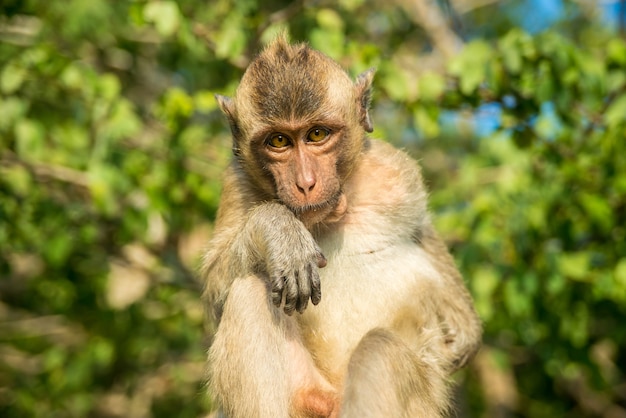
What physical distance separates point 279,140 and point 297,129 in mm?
160

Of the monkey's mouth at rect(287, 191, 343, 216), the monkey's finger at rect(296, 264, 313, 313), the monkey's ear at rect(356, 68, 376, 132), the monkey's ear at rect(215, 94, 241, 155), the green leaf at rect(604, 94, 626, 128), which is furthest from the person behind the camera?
the green leaf at rect(604, 94, 626, 128)

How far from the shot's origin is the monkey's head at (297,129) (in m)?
4.34

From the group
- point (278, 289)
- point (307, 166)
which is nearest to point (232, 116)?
point (307, 166)

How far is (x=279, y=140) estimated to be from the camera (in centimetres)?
448

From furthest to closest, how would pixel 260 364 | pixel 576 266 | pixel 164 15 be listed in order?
1. pixel 576 266
2. pixel 164 15
3. pixel 260 364

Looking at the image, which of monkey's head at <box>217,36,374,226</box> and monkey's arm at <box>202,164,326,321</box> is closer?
monkey's arm at <box>202,164,326,321</box>

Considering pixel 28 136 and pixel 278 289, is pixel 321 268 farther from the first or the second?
pixel 28 136

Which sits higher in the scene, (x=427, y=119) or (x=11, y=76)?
(x=427, y=119)

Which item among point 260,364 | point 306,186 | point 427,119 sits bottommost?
point 260,364

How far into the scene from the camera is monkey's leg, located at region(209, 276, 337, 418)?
4219mm

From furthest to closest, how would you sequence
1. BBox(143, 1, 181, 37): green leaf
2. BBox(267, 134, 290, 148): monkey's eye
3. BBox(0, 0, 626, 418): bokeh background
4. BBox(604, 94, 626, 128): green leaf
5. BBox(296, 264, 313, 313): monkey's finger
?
BBox(0, 0, 626, 418): bokeh background < BBox(604, 94, 626, 128): green leaf < BBox(143, 1, 181, 37): green leaf < BBox(267, 134, 290, 148): monkey's eye < BBox(296, 264, 313, 313): monkey's finger

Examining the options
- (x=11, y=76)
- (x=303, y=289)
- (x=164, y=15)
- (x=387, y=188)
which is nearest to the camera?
(x=303, y=289)

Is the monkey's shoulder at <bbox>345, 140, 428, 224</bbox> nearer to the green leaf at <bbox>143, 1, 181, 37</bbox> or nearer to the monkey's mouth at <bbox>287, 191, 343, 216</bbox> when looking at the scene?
the monkey's mouth at <bbox>287, 191, 343, 216</bbox>

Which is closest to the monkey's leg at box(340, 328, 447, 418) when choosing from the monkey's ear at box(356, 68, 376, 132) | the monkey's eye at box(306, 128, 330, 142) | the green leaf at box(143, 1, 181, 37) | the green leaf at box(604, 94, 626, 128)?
the monkey's eye at box(306, 128, 330, 142)
